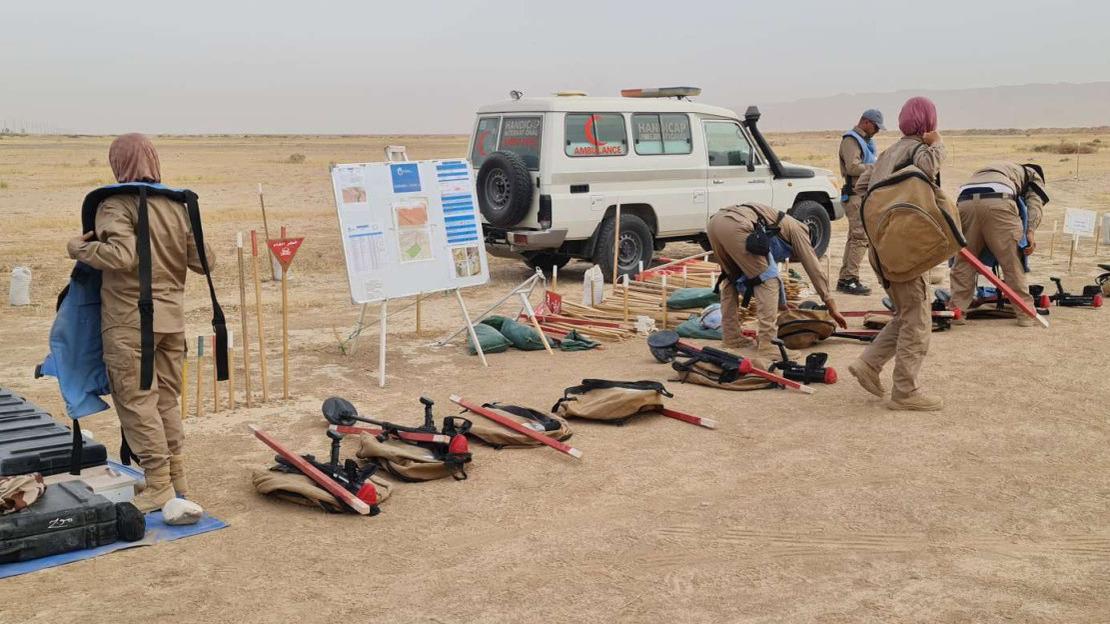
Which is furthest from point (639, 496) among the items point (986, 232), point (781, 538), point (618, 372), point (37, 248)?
point (37, 248)

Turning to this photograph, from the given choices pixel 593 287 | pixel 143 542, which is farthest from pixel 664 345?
pixel 143 542

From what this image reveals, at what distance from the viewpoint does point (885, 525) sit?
16.2 ft

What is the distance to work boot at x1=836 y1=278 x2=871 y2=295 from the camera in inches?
461

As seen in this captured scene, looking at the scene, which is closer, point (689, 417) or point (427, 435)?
point (427, 435)

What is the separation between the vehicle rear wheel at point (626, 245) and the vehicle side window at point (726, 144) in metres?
1.39

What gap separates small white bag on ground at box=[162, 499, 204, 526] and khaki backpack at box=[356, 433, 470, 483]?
1.08 meters

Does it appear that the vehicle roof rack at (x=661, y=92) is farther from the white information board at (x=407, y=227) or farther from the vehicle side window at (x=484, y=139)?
the white information board at (x=407, y=227)

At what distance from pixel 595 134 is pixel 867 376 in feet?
18.4

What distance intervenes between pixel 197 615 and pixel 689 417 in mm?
3509

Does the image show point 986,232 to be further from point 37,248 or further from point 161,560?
point 37,248

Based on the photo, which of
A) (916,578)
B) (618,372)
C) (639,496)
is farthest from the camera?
(618,372)

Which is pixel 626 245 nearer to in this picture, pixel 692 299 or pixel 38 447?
pixel 692 299

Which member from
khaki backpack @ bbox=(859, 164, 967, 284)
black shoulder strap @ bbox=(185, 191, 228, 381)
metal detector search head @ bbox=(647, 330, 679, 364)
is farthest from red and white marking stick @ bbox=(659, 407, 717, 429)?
black shoulder strap @ bbox=(185, 191, 228, 381)

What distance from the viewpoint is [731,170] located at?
42.6 ft
